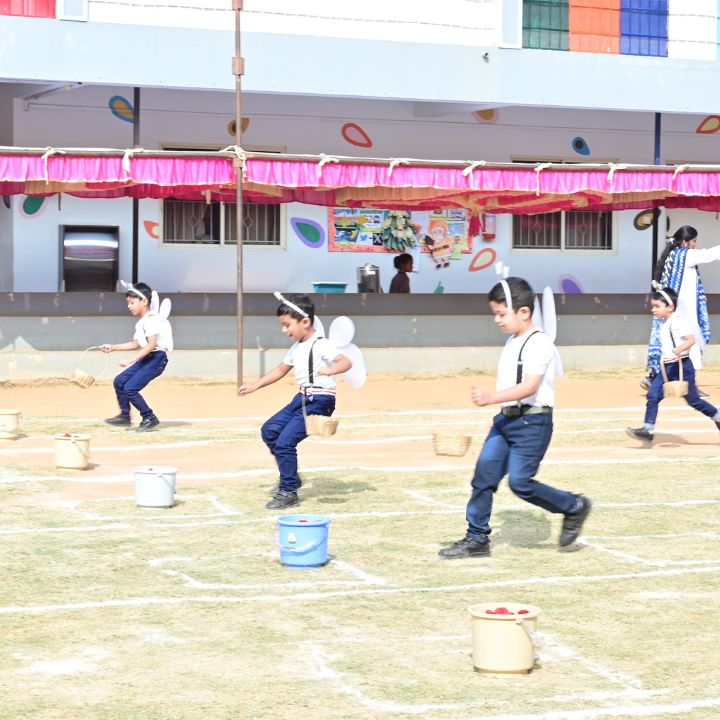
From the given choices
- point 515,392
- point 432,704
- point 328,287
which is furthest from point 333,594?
point 328,287

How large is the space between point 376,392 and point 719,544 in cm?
1073

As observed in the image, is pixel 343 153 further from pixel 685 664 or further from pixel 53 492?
pixel 685 664

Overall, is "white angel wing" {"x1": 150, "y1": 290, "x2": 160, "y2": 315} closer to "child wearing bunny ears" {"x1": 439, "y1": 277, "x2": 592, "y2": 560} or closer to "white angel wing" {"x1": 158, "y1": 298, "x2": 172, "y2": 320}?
"white angel wing" {"x1": 158, "y1": 298, "x2": 172, "y2": 320}

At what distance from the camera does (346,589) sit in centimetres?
812

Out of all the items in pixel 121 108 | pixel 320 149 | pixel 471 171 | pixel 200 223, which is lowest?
pixel 200 223

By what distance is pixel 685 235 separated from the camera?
1659 centimetres

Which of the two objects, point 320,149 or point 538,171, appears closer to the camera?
point 538,171

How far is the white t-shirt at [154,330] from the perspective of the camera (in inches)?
602

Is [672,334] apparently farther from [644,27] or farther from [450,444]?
[644,27]

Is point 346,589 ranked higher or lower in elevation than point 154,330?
lower

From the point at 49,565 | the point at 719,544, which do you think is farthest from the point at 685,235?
the point at 49,565

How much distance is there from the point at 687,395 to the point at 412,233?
11662 millimetres

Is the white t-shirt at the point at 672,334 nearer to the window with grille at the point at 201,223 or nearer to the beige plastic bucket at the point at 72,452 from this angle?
the beige plastic bucket at the point at 72,452

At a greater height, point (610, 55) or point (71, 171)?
point (610, 55)
